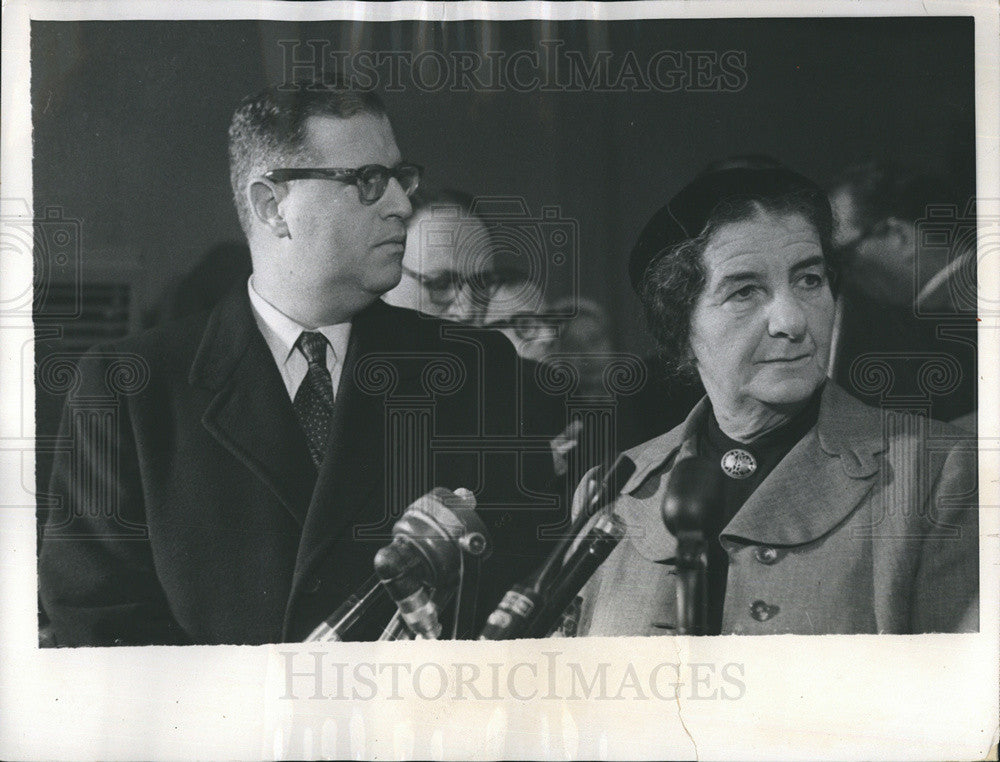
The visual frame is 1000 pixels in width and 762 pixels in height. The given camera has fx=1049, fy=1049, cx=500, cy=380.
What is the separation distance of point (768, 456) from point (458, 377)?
0.85 meters

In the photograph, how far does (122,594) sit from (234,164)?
117cm

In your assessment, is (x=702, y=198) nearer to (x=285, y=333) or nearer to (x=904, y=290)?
(x=904, y=290)

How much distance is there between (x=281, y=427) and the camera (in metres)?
2.75

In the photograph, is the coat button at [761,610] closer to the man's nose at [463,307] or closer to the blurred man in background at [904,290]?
the blurred man in background at [904,290]

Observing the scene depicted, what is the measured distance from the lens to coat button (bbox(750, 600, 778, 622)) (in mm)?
2779

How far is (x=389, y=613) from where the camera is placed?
277cm

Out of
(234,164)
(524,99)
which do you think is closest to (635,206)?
(524,99)

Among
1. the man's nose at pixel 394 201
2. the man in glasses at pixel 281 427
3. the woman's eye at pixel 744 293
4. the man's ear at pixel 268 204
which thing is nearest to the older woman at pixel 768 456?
the woman's eye at pixel 744 293

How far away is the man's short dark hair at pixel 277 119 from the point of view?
2.74m

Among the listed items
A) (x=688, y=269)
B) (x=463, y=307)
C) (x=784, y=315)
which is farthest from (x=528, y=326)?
(x=784, y=315)

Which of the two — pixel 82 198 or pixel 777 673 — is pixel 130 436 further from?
pixel 777 673

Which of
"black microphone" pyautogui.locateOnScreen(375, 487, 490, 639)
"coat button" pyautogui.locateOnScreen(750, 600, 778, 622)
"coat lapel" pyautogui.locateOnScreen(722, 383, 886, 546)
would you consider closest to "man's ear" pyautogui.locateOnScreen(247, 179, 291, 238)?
"black microphone" pyautogui.locateOnScreen(375, 487, 490, 639)

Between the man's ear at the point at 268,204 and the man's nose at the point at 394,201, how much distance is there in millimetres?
260

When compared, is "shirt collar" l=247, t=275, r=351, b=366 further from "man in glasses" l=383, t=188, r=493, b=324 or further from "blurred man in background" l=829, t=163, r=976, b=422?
"blurred man in background" l=829, t=163, r=976, b=422
